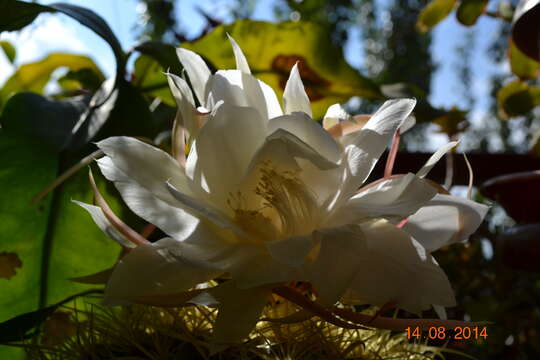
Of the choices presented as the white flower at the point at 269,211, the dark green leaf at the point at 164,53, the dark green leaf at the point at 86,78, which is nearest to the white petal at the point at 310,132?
the white flower at the point at 269,211

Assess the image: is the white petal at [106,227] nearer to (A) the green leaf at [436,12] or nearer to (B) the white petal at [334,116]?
(B) the white petal at [334,116]

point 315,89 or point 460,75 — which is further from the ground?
point 315,89

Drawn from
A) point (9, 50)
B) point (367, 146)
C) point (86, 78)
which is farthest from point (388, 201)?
point (9, 50)

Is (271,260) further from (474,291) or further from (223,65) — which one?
(474,291)

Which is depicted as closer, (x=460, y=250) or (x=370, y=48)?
(x=460, y=250)

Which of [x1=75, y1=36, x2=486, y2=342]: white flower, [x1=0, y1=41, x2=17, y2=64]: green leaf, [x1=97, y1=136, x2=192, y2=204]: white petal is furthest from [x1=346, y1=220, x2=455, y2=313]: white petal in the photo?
[x1=0, y1=41, x2=17, y2=64]: green leaf

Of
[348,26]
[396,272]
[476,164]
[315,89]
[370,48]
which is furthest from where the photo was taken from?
[370,48]

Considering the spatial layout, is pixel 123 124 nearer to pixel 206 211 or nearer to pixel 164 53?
pixel 164 53

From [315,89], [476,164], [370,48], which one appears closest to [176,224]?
[315,89]
